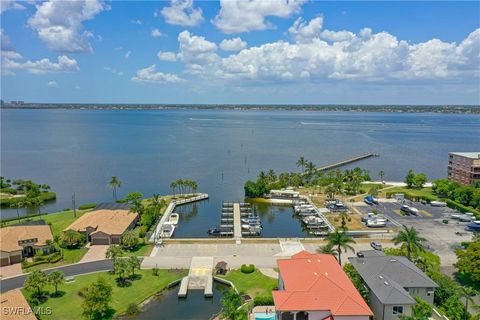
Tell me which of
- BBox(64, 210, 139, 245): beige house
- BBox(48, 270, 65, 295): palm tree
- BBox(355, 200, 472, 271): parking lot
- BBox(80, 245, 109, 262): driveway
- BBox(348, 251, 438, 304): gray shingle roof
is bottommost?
BBox(355, 200, 472, 271): parking lot

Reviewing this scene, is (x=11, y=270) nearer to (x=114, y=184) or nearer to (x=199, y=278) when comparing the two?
(x=199, y=278)

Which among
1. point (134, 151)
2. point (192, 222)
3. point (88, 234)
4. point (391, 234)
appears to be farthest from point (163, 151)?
point (391, 234)

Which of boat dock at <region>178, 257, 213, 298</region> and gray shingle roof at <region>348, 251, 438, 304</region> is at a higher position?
gray shingle roof at <region>348, 251, 438, 304</region>

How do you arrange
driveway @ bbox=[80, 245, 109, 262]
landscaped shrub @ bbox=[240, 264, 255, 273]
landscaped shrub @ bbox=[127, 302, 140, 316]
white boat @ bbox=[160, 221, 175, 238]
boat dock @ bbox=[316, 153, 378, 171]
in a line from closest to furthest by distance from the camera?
landscaped shrub @ bbox=[127, 302, 140, 316] → landscaped shrub @ bbox=[240, 264, 255, 273] → driveway @ bbox=[80, 245, 109, 262] → white boat @ bbox=[160, 221, 175, 238] → boat dock @ bbox=[316, 153, 378, 171]

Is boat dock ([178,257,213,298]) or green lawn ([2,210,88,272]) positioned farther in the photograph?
green lawn ([2,210,88,272])

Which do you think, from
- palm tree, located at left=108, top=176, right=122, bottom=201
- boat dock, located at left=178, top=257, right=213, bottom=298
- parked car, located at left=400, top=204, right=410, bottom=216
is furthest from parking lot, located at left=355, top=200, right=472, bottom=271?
palm tree, located at left=108, top=176, right=122, bottom=201

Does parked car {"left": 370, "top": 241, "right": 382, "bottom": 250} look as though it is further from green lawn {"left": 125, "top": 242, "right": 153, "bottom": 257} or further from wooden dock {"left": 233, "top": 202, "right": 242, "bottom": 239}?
green lawn {"left": 125, "top": 242, "right": 153, "bottom": 257}

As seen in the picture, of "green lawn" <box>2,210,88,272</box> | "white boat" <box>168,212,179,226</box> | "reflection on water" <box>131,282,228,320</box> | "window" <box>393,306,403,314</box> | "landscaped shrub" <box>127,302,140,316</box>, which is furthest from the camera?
"white boat" <box>168,212,179,226</box>

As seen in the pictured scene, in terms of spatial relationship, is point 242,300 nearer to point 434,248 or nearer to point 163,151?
point 434,248
